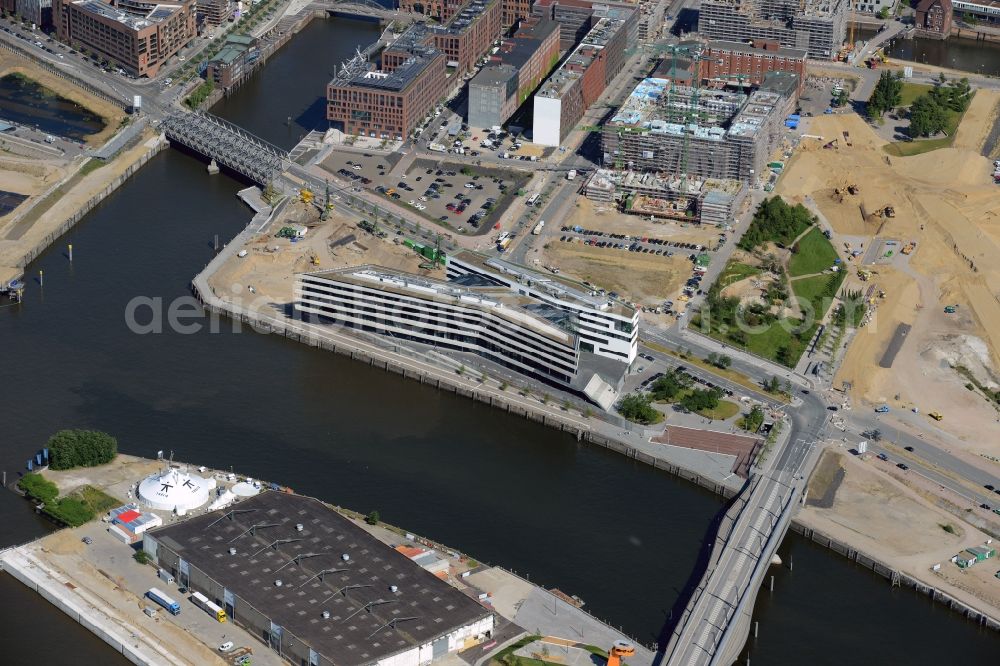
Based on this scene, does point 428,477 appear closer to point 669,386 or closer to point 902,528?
point 669,386

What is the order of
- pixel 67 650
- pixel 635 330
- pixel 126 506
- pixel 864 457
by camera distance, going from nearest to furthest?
pixel 67 650 → pixel 126 506 → pixel 864 457 → pixel 635 330

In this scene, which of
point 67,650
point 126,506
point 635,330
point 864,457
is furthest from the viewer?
point 635,330

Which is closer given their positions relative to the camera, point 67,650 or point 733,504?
point 67,650

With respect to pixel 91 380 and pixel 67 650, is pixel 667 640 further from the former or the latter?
pixel 91 380

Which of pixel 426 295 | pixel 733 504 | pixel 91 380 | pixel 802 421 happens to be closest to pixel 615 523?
pixel 733 504

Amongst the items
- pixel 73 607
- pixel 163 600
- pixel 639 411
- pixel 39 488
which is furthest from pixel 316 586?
pixel 639 411

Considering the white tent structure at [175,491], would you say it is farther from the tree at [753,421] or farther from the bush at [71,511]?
the tree at [753,421]
